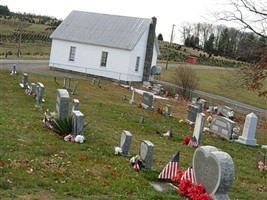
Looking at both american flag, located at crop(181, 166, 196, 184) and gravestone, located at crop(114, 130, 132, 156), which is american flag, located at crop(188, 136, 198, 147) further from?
american flag, located at crop(181, 166, 196, 184)

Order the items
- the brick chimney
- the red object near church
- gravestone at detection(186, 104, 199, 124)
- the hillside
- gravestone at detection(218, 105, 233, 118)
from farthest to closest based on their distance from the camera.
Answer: the red object near church < the hillside < the brick chimney < gravestone at detection(218, 105, 233, 118) < gravestone at detection(186, 104, 199, 124)

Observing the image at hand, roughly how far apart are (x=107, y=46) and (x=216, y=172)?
3353 centimetres

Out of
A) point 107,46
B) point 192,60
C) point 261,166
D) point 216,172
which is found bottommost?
point 261,166

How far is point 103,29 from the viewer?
143 feet

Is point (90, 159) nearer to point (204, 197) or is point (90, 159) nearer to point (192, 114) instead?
point (204, 197)

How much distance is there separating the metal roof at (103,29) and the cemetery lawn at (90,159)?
20.5 metres

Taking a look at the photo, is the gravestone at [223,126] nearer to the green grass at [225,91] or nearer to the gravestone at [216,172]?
the gravestone at [216,172]

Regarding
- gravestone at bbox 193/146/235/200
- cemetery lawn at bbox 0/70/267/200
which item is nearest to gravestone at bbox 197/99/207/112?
cemetery lawn at bbox 0/70/267/200

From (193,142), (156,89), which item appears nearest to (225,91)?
(156,89)

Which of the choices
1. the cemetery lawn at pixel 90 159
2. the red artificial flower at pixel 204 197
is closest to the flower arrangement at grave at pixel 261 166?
the cemetery lawn at pixel 90 159

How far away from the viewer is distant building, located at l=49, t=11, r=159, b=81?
41406 mm

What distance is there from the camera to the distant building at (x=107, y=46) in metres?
41.4

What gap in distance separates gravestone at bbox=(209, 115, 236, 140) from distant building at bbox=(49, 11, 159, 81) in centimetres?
2025

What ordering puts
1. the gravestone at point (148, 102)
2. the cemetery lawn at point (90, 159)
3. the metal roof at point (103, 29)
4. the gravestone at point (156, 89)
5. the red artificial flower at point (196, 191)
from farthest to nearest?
the metal roof at point (103, 29)
the gravestone at point (156, 89)
the gravestone at point (148, 102)
the red artificial flower at point (196, 191)
the cemetery lawn at point (90, 159)
